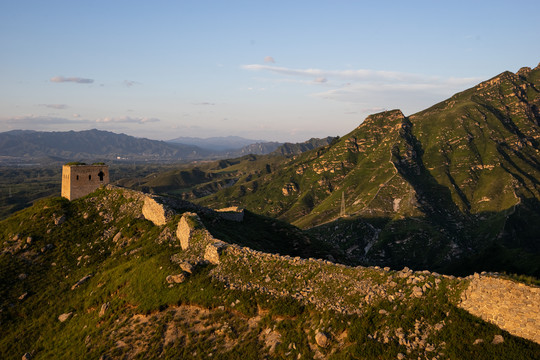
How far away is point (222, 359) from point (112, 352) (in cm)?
932

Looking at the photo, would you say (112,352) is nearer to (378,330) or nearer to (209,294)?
(209,294)

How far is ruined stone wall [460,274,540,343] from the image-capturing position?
17062 millimetres

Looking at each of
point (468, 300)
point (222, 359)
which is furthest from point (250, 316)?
point (468, 300)

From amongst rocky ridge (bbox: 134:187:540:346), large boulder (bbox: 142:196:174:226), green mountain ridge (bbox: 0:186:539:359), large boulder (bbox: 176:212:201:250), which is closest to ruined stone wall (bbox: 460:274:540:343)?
rocky ridge (bbox: 134:187:540:346)

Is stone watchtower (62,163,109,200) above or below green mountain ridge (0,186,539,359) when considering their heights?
above

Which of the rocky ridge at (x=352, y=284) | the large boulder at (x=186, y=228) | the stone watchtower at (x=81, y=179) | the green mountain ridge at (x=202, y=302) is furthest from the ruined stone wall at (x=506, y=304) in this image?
the stone watchtower at (x=81, y=179)

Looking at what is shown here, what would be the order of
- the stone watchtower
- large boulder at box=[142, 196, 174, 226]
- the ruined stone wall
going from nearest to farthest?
the ruined stone wall
large boulder at box=[142, 196, 174, 226]
the stone watchtower

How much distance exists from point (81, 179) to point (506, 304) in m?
60.1

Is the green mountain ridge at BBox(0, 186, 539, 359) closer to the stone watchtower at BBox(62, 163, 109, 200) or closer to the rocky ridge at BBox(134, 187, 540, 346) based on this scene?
the rocky ridge at BBox(134, 187, 540, 346)

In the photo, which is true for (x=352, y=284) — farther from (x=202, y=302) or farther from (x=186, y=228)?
A: (x=186, y=228)

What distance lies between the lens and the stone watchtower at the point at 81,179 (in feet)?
189

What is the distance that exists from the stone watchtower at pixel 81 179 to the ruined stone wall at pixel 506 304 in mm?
57681

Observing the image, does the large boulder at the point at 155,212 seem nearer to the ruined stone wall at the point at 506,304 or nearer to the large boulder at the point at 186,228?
the large boulder at the point at 186,228

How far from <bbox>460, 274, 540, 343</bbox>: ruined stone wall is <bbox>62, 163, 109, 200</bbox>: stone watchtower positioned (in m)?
57.7
